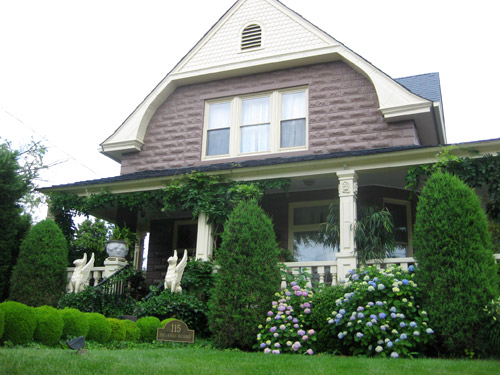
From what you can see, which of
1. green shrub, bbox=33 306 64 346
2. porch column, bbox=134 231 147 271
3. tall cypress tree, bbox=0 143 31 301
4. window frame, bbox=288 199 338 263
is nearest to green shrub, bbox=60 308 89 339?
green shrub, bbox=33 306 64 346

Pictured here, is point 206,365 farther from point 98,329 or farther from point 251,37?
point 251,37

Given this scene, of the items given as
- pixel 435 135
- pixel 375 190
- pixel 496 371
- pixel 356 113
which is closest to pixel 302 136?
pixel 356 113

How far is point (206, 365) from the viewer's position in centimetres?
598

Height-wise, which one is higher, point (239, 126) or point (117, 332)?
point (239, 126)

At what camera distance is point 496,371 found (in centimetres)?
565

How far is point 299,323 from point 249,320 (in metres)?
0.74

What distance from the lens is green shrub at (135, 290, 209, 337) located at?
9.51 meters

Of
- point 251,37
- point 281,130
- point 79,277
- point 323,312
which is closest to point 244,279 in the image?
point 323,312

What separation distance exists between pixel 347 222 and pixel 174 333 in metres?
3.67

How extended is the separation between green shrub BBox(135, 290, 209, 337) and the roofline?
2837 millimetres

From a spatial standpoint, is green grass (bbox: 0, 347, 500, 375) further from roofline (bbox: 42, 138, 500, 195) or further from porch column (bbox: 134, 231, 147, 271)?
porch column (bbox: 134, 231, 147, 271)

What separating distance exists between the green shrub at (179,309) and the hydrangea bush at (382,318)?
2869 millimetres

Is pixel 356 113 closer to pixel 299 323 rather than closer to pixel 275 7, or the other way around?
pixel 275 7

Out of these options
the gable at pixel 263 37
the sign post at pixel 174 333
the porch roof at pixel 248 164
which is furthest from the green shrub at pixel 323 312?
the gable at pixel 263 37
